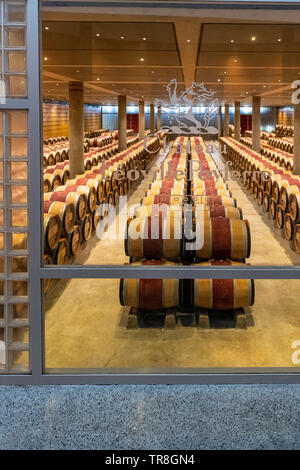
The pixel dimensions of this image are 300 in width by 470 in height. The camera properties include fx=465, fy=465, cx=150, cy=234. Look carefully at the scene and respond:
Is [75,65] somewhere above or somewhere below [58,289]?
above

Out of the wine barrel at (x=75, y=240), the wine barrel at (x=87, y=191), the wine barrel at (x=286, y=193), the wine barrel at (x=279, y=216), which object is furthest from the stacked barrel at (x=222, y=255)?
the wine barrel at (x=279, y=216)

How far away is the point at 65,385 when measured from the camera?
279 centimetres

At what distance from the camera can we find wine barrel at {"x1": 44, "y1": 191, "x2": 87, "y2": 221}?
6448 millimetres

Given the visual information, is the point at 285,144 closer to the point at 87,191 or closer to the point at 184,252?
the point at 87,191

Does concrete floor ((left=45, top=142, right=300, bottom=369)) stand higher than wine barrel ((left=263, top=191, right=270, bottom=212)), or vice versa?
wine barrel ((left=263, top=191, right=270, bottom=212))

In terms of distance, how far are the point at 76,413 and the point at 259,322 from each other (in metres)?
2.47

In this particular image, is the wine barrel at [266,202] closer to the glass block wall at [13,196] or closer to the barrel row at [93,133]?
the glass block wall at [13,196]

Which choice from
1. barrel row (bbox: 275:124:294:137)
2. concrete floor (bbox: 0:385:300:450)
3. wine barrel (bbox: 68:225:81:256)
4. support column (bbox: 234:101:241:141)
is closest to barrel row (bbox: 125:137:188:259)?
wine barrel (bbox: 68:225:81:256)

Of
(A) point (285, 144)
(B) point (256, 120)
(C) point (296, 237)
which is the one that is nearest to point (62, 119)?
(B) point (256, 120)

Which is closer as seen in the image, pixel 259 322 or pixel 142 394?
pixel 142 394

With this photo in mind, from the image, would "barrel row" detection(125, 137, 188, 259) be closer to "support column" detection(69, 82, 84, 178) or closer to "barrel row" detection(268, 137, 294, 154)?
"support column" detection(69, 82, 84, 178)

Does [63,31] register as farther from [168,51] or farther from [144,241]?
[144,241]

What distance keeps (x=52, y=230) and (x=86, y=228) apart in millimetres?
1570

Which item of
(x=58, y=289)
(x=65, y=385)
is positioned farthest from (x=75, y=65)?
(x=65, y=385)
